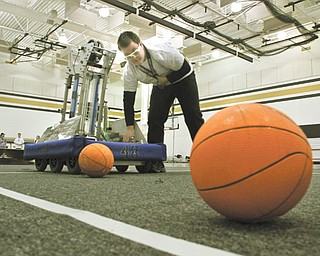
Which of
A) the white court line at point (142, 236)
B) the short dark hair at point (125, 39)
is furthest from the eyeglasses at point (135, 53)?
the white court line at point (142, 236)

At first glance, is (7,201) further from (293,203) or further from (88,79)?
(88,79)

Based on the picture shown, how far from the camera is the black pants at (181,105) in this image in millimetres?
3301

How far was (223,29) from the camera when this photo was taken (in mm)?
10141

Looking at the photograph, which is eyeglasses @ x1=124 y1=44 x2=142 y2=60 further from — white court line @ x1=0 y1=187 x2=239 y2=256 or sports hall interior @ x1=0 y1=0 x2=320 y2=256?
white court line @ x1=0 y1=187 x2=239 y2=256

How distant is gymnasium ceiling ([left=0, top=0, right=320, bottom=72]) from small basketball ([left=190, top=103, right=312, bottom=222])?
21.8 feet

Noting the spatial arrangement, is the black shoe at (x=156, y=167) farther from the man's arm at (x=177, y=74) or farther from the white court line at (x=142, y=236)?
the white court line at (x=142, y=236)

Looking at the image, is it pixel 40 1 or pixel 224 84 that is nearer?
pixel 40 1

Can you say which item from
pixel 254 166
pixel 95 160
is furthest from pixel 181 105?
pixel 254 166

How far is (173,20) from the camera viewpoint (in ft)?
31.5

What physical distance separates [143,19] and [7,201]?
7.80 m

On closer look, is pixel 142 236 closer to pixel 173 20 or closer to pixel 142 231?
pixel 142 231

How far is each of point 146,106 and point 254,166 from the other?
40.6 ft

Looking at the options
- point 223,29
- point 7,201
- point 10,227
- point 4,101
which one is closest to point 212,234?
point 10,227

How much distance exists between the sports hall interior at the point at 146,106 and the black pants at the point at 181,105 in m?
0.52
